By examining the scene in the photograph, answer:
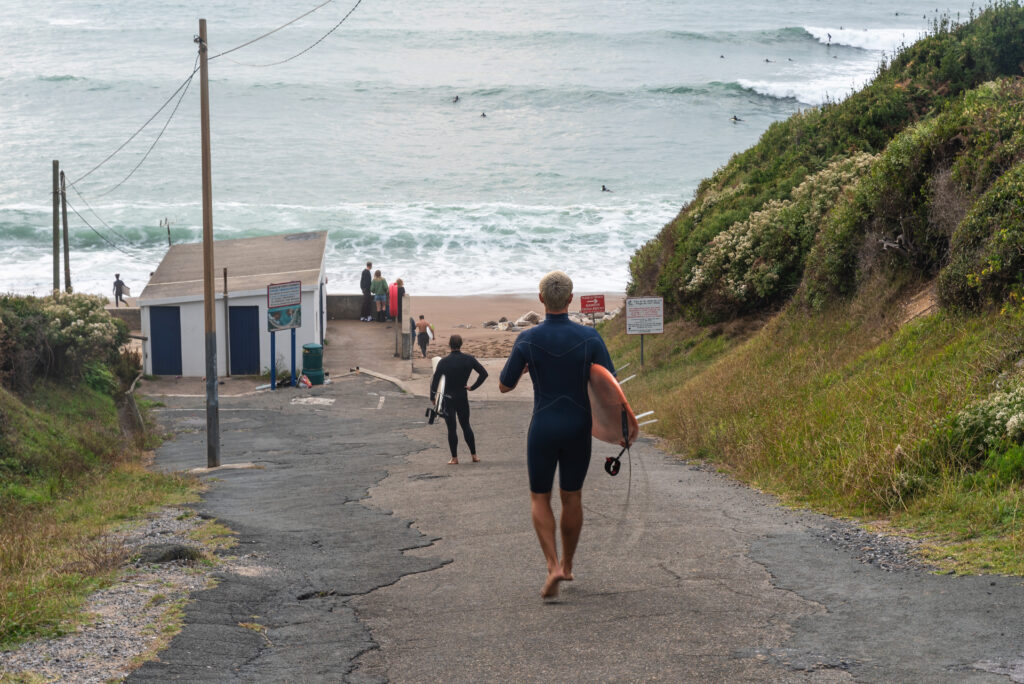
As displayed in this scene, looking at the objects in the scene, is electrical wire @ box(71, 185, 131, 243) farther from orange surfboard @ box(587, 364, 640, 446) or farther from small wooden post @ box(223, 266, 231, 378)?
orange surfboard @ box(587, 364, 640, 446)

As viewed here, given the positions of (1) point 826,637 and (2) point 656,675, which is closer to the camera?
(2) point 656,675

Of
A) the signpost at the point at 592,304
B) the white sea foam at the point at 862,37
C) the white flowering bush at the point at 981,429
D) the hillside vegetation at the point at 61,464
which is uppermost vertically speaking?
the white sea foam at the point at 862,37

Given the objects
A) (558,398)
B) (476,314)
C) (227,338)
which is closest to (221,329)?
(227,338)

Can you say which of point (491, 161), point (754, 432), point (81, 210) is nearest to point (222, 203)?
point (81, 210)

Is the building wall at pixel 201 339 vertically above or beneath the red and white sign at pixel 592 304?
beneath

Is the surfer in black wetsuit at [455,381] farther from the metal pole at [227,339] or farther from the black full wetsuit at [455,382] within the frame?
the metal pole at [227,339]

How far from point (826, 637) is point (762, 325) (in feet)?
48.1

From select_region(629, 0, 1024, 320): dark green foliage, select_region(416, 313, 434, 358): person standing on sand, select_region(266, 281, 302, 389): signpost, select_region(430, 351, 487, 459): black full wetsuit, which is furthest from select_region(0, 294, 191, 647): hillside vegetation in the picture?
select_region(629, 0, 1024, 320): dark green foliage

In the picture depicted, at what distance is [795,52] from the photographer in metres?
90.5

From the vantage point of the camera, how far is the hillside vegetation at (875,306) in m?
8.27

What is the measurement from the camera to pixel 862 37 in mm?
92875

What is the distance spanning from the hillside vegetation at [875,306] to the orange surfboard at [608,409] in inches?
87.1

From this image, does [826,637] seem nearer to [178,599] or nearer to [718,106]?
[178,599]

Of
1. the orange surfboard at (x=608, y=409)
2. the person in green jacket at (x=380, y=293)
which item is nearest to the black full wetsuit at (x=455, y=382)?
the orange surfboard at (x=608, y=409)
